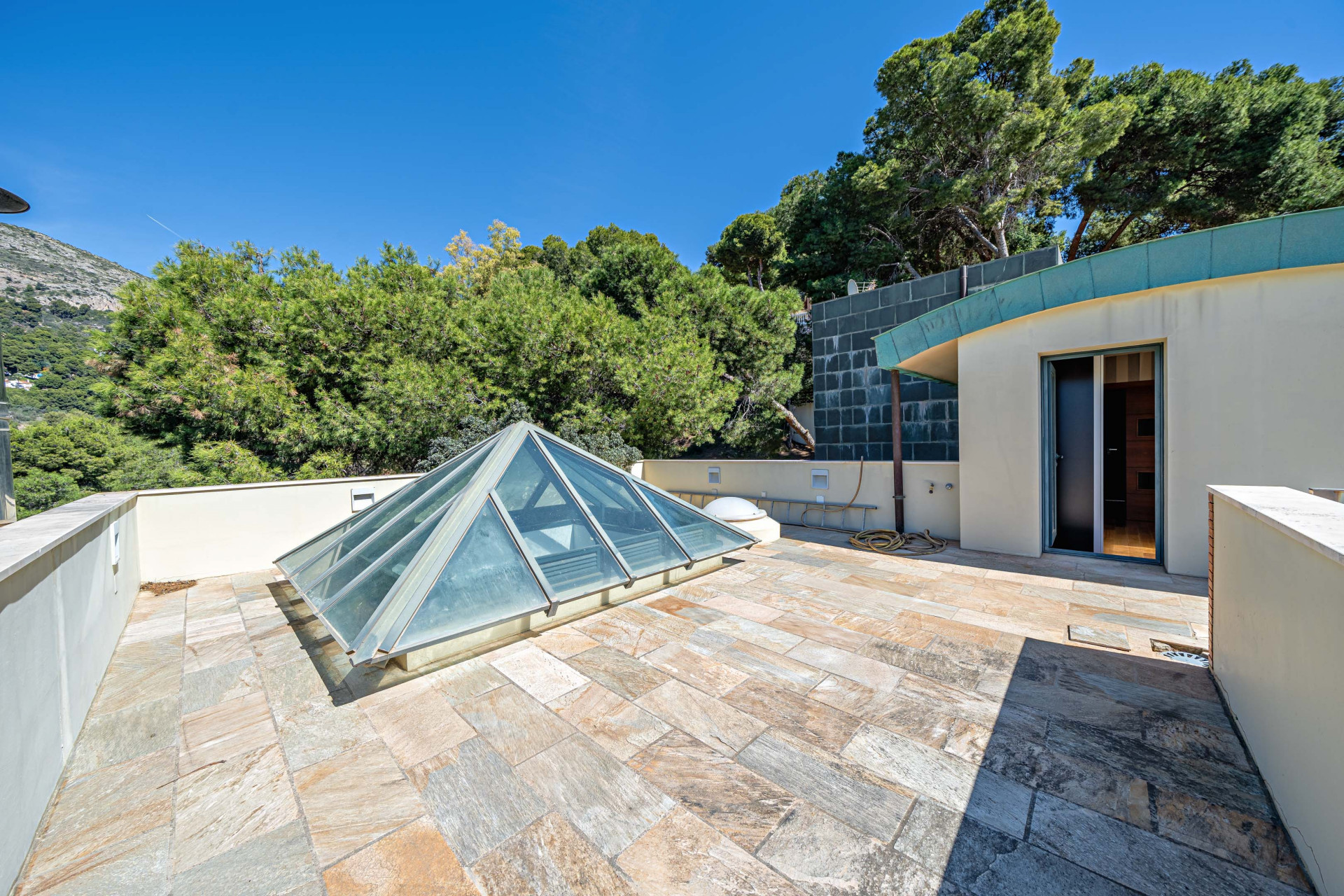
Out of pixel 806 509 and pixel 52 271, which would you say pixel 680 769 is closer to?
pixel 806 509

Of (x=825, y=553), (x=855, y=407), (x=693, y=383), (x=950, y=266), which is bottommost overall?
(x=825, y=553)

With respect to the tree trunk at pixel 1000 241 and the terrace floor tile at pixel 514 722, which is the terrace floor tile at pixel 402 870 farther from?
the tree trunk at pixel 1000 241

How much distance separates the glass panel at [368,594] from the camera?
9.39 feet

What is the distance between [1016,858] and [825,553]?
13.5 feet

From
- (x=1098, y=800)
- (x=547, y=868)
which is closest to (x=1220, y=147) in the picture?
(x=1098, y=800)

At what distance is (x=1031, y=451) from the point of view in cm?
501

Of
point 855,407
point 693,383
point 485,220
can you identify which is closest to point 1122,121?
point 855,407

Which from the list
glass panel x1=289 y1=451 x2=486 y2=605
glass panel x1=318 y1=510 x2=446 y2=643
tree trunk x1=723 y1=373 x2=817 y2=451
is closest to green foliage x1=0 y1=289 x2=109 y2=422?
glass panel x1=289 y1=451 x2=486 y2=605

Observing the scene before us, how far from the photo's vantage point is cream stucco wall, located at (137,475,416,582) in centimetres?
495

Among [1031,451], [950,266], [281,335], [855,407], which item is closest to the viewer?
[1031,451]

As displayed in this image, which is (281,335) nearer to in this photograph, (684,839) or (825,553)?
(825,553)

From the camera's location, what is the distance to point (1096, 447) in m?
5.02

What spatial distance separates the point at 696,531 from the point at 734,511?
157 cm

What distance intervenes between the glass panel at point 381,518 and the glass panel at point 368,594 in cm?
28
